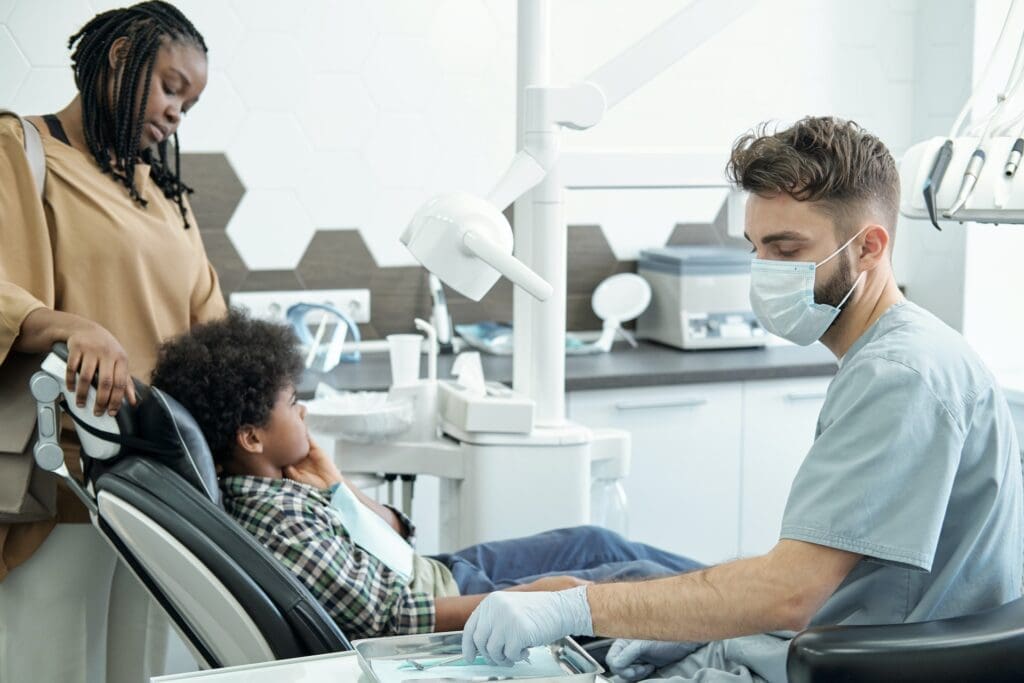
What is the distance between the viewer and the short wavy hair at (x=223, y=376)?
72.7 inches

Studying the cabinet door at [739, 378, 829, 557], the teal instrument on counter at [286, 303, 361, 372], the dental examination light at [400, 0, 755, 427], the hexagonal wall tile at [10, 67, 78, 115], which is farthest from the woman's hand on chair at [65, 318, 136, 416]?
the cabinet door at [739, 378, 829, 557]

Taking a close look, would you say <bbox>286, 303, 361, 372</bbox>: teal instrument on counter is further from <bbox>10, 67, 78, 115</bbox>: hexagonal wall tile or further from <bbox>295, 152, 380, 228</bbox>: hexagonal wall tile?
<bbox>10, 67, 78, 115</bbox>: hexagonal wall tile

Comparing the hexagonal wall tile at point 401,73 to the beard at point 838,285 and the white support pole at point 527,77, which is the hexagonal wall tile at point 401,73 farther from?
the beard at point 838,285

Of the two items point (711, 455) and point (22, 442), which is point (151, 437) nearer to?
point (22, 442)

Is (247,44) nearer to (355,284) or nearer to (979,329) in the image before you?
(355,284)

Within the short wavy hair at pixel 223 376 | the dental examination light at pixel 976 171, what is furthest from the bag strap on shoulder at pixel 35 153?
the dental examination light at pixel 976 171

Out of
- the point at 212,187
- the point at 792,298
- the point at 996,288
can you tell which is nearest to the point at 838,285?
the point at 792,298

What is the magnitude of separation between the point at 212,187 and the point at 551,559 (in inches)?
63.5

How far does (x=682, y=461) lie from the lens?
3.37 metres

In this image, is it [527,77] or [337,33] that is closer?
[527,77]

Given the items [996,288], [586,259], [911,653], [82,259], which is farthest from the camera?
[996,288]

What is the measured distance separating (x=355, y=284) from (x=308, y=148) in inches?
15.9

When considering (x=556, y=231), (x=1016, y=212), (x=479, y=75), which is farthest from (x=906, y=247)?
(x=1016, y=212)

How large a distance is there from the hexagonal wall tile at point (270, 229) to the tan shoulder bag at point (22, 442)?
150cm
